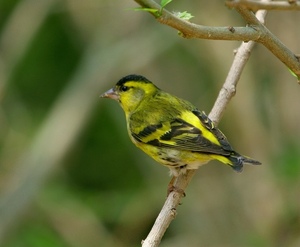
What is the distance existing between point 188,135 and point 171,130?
0.71ft

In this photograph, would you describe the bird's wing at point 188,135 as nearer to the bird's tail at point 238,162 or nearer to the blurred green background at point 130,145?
the bird's tail at point 238,162

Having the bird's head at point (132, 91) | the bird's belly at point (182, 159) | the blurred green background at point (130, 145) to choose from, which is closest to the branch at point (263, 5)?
the bird's belly at point (182, 159)

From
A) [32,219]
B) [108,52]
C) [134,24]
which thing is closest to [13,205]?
[32,219]

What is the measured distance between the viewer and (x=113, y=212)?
302 inches

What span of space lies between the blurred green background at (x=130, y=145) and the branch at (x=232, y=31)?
11.6ft

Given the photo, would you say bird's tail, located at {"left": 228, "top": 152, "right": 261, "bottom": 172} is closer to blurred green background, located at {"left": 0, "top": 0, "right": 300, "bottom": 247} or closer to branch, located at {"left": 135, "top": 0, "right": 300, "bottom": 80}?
branch, located at {"left": 135, "top": 0, "right": 300, "bottom": 80}

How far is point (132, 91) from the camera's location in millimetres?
5617

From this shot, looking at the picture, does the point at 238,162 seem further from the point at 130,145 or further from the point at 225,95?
the point at 130,145

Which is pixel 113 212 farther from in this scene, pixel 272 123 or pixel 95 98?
pixel 272 123

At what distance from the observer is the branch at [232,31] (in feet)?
8.75

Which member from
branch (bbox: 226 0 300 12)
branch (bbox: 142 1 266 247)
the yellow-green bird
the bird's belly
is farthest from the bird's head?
branch (bbox: 226 0 300 12)

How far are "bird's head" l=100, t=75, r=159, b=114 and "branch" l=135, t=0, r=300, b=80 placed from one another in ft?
8.04

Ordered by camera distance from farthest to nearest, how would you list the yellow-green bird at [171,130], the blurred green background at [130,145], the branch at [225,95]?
the blurred green background at [130,145] → the yellow-green bird at [171,130] → the branch at [225,95]

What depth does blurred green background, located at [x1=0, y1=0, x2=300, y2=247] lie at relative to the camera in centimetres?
711
